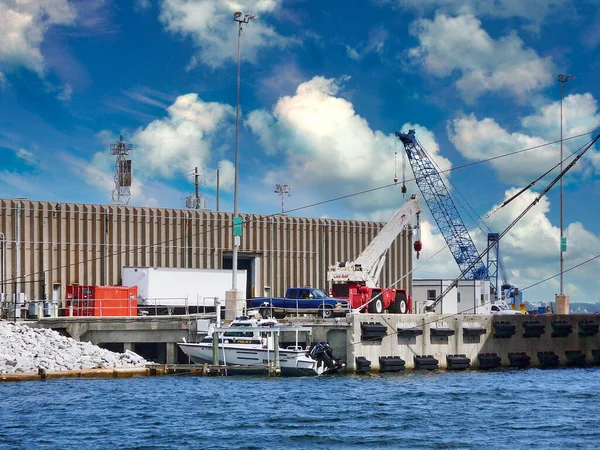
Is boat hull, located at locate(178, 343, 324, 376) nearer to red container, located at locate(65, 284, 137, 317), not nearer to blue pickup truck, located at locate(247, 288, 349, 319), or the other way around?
blue pickup truck, located at locate(247, 288, 349, 319)

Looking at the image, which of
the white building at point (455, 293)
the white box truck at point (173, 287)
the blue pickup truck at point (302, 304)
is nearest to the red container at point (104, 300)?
the white box truck at point (173, 287)

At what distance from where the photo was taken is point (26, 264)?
228ft

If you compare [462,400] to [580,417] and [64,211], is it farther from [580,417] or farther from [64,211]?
[64,211]

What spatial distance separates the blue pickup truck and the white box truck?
836 centimetres

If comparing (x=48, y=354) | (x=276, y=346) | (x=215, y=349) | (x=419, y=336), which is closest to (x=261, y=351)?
(x=276, y=346)

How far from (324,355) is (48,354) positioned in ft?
44.7

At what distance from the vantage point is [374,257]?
6681cm

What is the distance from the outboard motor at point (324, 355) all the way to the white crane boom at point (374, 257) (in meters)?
12.7

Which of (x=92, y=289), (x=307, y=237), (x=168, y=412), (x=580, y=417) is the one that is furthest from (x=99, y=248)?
(x=580, y=417)

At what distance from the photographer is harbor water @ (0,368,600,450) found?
3244 cm

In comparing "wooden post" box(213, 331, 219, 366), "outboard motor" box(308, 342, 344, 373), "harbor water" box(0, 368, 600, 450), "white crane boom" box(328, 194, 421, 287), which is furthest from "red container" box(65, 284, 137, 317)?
"outboard motor" box(308, 342, 344, 373)

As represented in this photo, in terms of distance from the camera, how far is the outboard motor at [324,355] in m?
50.9

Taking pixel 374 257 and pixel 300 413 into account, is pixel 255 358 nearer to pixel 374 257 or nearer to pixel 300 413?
pixel 300 413

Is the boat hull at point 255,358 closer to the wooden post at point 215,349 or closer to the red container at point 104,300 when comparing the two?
the wooden post at point 215,349
